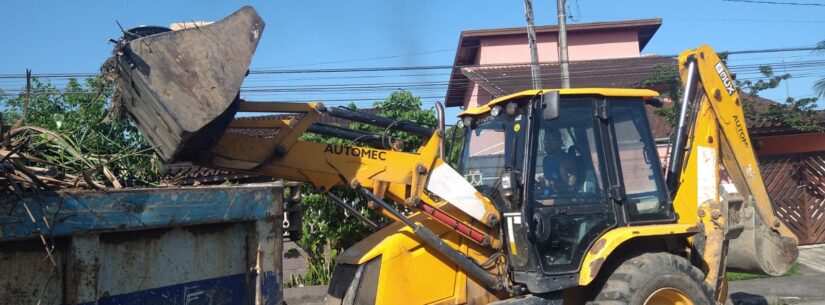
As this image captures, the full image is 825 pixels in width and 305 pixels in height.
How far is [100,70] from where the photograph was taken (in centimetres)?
356

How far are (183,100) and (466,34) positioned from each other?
22606 millimetres

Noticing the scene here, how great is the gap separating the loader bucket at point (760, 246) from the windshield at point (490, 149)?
246 cm

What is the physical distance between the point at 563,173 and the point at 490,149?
65cm

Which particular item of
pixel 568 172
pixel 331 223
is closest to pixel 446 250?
pixel 568 172

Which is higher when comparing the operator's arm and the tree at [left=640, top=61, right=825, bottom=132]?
the tree at [left=640, top=61, right=825, bottom=132]

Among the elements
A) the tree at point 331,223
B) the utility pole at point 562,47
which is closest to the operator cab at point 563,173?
the tree at point 331,223

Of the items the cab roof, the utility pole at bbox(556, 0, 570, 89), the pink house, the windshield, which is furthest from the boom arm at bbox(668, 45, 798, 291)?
the pink house

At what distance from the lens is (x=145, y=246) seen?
3.05 m

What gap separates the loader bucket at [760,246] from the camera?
20.4 feet

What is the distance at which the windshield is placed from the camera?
5.17 m

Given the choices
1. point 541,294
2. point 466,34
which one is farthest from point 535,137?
point 466,34

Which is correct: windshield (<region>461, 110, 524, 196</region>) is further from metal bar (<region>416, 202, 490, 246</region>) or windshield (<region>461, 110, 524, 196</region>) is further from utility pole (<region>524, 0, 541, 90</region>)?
utility pole (<region>524, 0, 541, 90</region>)

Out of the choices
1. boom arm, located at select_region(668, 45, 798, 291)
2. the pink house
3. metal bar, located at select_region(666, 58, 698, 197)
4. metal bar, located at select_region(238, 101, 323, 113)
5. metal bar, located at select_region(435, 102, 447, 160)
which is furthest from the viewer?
the pink house

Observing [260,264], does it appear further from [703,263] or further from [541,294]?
[703,263]
